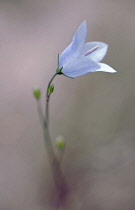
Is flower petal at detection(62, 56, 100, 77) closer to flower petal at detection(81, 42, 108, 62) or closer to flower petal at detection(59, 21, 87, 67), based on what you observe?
flower petal at detection(59, 21, 87, 67)

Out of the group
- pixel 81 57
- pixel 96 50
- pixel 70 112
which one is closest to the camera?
pixel 81 57

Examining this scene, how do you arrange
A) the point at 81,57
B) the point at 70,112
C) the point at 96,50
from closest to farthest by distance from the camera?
the point at 81,57 → the point at 96,50 → the point at 70,112

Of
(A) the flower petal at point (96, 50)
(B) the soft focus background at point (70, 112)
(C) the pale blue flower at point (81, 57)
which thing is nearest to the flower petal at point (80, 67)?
(C) the pale blue flower at point (81, 57)

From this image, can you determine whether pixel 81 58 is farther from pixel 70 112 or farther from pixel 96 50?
pixel 70 112

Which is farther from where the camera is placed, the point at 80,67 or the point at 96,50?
the point at 96,50

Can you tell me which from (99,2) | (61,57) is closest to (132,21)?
(99,2)

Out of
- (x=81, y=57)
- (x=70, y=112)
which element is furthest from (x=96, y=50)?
(x=70, y=112)

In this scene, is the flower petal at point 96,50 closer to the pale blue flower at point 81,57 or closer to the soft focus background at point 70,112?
the pale blue flower at point 81,57

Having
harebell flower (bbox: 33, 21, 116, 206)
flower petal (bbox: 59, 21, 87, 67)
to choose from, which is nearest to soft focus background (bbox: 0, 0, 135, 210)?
harebell flower (bbox: 33, 21, 116, 206)
